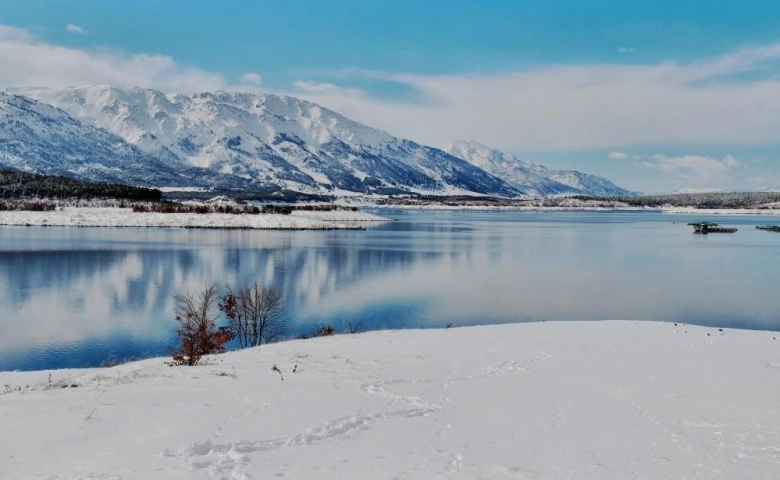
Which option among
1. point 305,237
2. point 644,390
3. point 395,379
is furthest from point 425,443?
point 305,237

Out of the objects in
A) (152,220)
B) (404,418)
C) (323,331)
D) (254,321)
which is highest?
(404,418)

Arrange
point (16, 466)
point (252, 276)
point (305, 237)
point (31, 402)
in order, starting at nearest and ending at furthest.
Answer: point (16, 466) → point (31, 402) → point (252, 276) → point (305, 237)

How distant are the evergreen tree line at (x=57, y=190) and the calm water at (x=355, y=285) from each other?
210 feet

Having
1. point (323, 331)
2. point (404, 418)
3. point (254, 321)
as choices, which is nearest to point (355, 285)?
point (254, 321)

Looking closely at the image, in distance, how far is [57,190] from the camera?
419ft

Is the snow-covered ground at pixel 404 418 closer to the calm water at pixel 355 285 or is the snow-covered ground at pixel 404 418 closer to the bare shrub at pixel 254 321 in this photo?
the bare shrub at pixel 254 321

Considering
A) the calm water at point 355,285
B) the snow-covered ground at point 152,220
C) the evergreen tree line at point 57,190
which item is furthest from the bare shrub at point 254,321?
the evergreen tree line at point 57,190

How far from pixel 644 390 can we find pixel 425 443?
18.7ft

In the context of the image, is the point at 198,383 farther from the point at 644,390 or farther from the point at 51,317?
the point at 51,317

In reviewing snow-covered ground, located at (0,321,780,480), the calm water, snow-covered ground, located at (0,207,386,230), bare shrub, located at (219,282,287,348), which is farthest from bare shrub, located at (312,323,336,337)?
snow-covered ground, located at (0,207,386,230)

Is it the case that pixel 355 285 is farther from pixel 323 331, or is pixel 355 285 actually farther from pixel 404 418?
pixel 404 418

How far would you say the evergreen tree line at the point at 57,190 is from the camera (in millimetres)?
125000

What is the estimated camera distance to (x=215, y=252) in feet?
179

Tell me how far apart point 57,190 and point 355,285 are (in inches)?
4453
